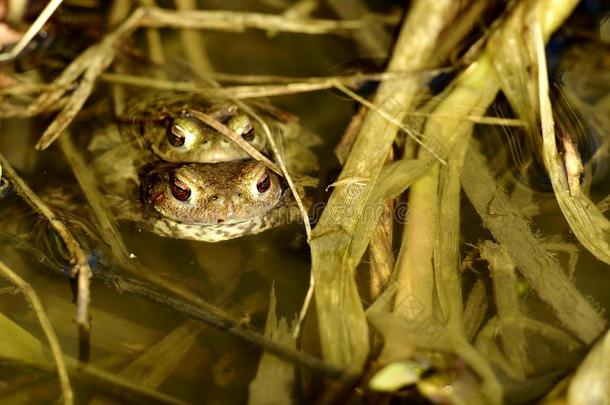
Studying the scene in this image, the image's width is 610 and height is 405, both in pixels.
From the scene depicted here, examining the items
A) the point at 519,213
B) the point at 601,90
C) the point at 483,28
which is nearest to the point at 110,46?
the point at 483,28

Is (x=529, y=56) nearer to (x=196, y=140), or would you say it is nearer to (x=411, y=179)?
(x=411, y=179)

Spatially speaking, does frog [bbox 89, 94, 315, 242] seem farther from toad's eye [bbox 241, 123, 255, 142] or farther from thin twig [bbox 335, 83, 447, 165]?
thin twig [bbox 335, 83, 447, 165]

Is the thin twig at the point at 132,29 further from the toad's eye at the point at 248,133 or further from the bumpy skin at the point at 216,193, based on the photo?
the toad's eye at the point at 248,133

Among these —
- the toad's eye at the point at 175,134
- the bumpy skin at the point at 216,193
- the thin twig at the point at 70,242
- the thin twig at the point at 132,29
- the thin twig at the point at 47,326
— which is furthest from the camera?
the thin twig at the point at 132,29

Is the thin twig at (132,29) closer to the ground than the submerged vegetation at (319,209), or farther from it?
farther from it

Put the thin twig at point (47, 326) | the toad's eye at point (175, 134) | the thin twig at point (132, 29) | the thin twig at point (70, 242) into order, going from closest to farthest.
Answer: the thin twig at point (47, 326), the thin twig at point (70, 242), the toad's eye at point (175, 134), the thin twig at point (132, 29)

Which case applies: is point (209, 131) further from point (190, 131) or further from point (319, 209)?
point (319, 209)

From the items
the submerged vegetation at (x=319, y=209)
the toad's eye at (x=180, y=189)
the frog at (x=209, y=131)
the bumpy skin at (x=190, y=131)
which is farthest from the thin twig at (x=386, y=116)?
the toad's eye at (x=180, y=189)
